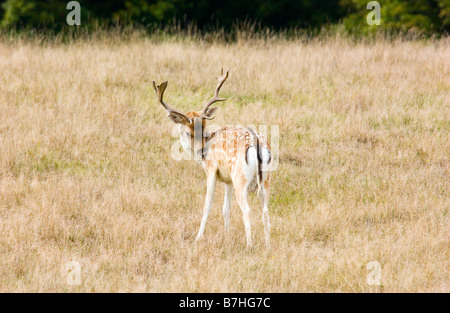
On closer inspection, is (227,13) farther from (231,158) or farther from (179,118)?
(231,158)

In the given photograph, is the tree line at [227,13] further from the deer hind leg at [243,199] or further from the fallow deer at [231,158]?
the deer hind leg at [243,199]

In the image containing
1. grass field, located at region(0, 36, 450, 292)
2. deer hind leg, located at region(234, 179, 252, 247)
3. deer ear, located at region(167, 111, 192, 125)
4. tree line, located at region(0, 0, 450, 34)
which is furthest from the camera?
tree line, located at region(0, 0, 450, 34)

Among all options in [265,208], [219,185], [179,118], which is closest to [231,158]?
[265,208]

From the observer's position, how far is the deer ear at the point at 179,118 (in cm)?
689

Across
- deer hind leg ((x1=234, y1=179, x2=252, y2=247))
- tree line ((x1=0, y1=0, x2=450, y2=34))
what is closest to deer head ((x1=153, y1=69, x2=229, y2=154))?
deer hind leg ((x1=234, y1=179, x2=252, y2=247))

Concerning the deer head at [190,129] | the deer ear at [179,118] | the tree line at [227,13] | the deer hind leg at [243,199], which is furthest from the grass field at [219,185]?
the tree line at [227,13]

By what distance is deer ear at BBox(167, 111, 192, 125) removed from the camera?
271 inches

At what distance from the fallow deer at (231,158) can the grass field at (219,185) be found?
441mm

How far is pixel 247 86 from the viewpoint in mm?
11695

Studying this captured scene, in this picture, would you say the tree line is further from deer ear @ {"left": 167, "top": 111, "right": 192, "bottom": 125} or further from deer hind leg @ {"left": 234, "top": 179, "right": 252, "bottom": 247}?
deer hind leg @ {"left": 234, "top": 179, "right": 252, "bottom": 247}

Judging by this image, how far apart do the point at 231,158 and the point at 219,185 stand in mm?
2143

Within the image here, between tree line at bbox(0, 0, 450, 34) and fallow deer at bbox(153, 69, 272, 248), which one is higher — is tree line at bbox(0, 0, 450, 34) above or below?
above

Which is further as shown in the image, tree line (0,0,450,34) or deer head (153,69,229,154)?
tree line (0,0,450,34)

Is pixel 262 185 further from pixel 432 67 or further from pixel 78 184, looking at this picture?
pixel 432 67
